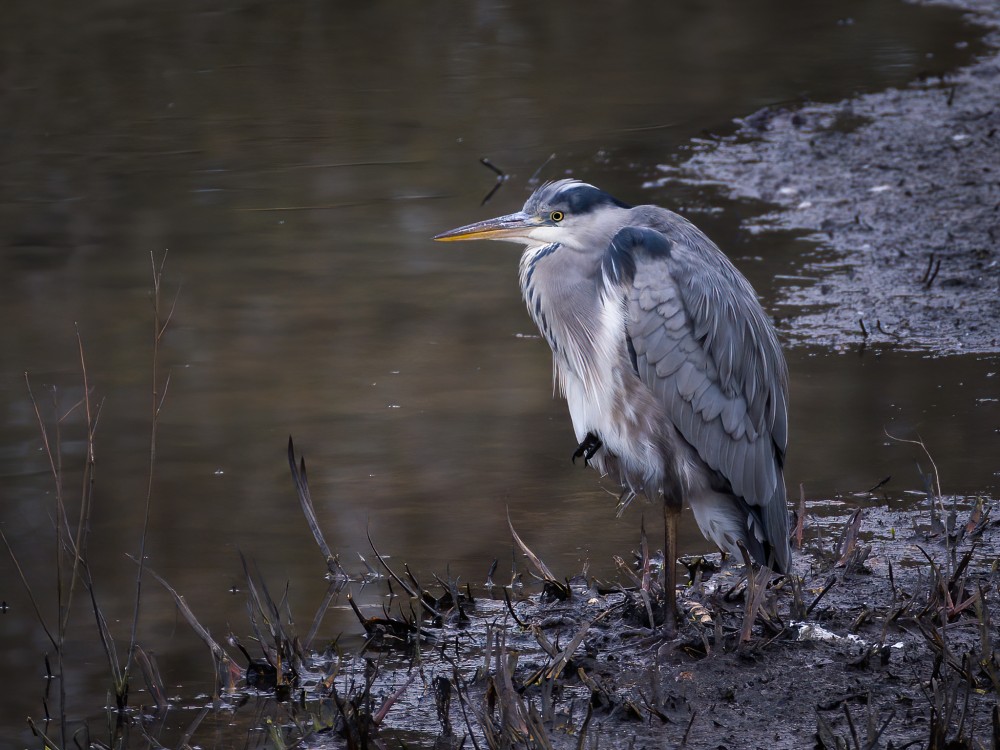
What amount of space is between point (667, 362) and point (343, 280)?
12.1 ft

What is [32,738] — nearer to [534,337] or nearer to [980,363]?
[534,337]

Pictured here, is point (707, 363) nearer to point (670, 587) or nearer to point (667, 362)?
point (667, 362)

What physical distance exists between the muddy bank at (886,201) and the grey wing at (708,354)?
81.3 inches

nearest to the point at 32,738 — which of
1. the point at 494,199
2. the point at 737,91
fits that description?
the point at 494,199

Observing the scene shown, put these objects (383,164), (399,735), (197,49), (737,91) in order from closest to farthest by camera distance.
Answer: (399,735) < (383,164) < (737,91) < (197,49)

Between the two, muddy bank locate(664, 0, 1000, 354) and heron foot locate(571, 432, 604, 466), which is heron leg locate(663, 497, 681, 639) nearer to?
heron foot locate(571, 432, 604, 466)

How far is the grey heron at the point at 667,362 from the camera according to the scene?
13.0 feet

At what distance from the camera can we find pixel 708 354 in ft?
13.2

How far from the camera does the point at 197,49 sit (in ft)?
41.9

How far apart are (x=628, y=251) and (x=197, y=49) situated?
383 inches

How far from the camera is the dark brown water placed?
15.7 ft

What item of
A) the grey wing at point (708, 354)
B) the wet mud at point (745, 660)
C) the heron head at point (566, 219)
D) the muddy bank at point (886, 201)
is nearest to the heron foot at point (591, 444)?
the grey wing at point (708, 354)

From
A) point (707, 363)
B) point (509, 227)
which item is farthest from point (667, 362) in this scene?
point (509, 227)

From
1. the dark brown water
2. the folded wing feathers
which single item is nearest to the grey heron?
the folded wing feathers
